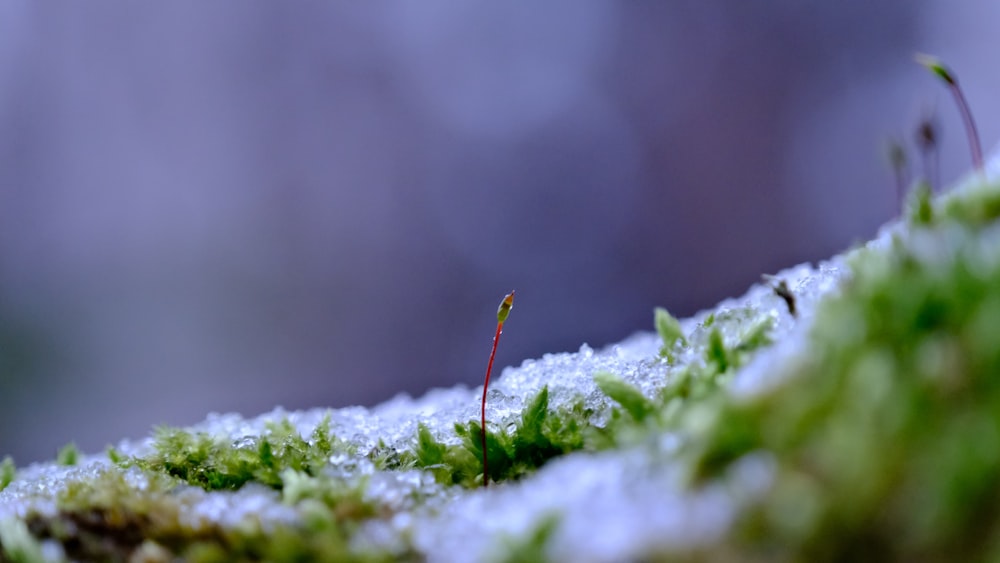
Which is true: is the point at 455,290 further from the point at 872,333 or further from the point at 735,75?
the point at 872,333

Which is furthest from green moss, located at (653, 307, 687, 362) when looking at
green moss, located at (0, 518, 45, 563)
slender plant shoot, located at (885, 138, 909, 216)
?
green moss, located at (0, 518, 45, 563)

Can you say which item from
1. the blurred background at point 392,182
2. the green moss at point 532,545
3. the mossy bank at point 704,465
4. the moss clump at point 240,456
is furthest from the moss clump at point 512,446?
the blurred background at point 392,182

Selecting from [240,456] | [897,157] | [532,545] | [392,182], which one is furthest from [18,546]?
[392,182]

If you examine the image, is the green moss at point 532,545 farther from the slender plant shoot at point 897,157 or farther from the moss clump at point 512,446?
the slender plant shoot at point 897,157

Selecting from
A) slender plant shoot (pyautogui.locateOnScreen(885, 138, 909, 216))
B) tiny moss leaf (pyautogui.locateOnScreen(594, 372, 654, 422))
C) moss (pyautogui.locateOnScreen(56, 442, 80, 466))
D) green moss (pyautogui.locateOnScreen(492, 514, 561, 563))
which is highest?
moss (pyautogui.locateOnScreen(56, 442, 80, 466))

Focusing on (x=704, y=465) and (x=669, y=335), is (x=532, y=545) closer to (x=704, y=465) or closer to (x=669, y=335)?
(x=704, y=465)

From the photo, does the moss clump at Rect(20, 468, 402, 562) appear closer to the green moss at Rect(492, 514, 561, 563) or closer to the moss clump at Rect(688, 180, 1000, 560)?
the green moss at Rect(492, 514, 561, 563)
